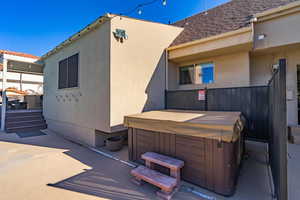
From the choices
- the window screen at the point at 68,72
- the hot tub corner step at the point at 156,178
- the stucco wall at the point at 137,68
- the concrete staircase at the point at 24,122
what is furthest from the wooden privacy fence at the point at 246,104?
the concrete staircase at the point at 24,122

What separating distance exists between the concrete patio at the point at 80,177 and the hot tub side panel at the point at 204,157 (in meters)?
0.17

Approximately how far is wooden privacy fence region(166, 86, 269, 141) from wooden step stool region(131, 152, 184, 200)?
297 centimetres

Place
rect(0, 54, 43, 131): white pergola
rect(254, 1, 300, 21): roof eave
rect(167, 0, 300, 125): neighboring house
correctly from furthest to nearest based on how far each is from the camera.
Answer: rect(0, 54, 43, 131): white pergola, rect(167, 0, 300, 125): neighboring house, rect(254, 1, 300, 21): roof eave

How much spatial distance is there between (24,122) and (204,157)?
914 centimetres

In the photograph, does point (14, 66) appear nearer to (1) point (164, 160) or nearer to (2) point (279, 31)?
(1) point (164, 160)

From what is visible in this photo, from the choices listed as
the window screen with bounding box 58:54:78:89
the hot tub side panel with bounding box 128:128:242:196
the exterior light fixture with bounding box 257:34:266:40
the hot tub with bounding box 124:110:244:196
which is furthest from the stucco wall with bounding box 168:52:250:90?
the window screen with bounding box 58:54:78:89

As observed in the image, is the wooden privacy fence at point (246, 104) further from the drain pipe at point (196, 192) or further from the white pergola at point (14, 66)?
the white pergola at point (14, 66)

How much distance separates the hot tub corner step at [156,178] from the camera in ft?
7.12

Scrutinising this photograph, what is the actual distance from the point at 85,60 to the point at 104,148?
3375 millimetres

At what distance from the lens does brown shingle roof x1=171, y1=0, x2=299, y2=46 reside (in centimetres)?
493

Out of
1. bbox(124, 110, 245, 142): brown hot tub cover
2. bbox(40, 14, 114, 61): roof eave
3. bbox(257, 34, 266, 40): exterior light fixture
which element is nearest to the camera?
bbox(124, 110, 245, 142): brown hot tub cover

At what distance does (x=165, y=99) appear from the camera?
5883 millimetres

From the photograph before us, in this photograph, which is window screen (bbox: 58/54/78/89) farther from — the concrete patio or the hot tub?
the hot tub

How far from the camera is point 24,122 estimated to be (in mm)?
7277
